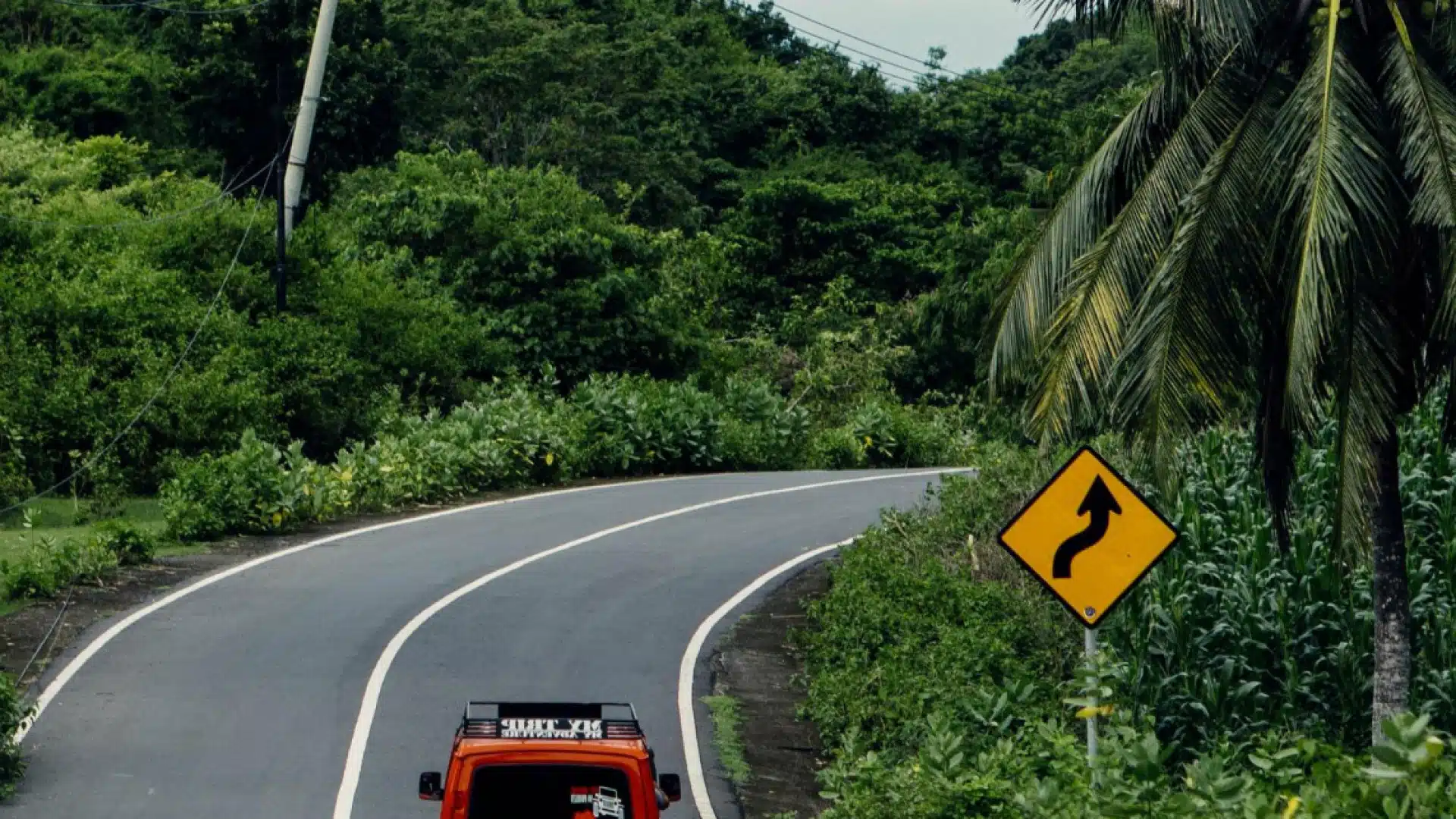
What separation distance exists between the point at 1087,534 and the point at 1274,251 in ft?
9.98

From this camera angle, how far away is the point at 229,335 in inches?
1199

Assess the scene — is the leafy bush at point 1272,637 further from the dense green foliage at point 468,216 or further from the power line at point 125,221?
the power line at point 125,221

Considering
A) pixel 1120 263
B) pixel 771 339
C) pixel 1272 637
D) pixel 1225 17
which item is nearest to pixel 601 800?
pixel 1120 263

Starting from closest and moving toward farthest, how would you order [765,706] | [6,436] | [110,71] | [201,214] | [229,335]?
[765,706]
[6,436]
[229,335]
[201,214]
[110,71]

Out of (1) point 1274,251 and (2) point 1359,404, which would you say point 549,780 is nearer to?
(2) point 1359,404

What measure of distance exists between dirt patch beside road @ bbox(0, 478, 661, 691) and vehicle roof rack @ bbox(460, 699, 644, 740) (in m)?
8.17

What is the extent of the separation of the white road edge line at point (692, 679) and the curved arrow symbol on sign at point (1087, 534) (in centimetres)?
490

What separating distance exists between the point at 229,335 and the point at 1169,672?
1909cm

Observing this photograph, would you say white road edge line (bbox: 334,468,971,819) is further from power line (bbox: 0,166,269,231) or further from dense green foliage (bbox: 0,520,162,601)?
power line (bbox: 0,166,269,231)

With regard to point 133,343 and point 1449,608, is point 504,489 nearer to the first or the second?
point 133,343

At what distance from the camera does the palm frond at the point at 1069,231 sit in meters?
13.6

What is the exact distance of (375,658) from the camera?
19.1 metres

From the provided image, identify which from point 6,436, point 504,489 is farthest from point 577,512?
point 6,436

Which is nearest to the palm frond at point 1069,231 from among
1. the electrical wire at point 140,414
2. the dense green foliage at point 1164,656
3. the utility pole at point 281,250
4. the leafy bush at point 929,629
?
the dense green foliage at point 1164,656
